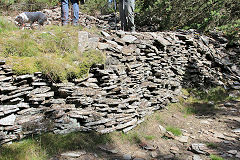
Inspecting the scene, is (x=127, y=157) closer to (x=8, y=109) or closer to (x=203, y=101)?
(x=8, y=109)

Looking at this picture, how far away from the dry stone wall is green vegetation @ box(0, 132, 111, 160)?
128 mm

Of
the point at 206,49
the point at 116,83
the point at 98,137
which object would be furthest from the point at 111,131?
the point at 206,49

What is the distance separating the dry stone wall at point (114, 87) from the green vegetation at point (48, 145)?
0.13 m

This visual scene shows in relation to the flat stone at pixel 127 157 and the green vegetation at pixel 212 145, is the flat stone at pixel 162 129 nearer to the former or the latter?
the green vegetation at pixel 212 145

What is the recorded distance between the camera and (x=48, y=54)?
3895 mm

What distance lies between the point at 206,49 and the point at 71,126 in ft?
20.9

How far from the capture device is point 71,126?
11.5ft

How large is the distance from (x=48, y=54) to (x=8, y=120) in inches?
59.7

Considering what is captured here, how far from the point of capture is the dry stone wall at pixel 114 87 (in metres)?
3.16

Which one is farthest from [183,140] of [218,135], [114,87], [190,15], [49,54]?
[190,15]

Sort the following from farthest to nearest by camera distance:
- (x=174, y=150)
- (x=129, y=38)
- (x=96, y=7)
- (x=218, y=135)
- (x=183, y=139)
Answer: (x=96, y=7)
(x=129, y=38)
(x=218, y=135)
(x=183, y=139)
(x=174, y=150)

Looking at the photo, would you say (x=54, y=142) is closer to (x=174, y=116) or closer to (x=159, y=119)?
(x=159, y=119)

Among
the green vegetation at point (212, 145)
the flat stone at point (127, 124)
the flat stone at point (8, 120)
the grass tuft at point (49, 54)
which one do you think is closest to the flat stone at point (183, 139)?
the green vegetation at point (212, 145)

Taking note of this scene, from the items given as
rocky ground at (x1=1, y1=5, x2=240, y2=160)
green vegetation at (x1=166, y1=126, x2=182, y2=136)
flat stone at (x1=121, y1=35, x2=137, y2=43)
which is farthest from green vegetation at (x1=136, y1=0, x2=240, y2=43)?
green vegetation at (x1=166, y1=126, x2=182, y2=136)
